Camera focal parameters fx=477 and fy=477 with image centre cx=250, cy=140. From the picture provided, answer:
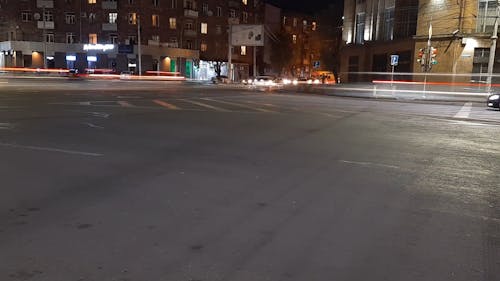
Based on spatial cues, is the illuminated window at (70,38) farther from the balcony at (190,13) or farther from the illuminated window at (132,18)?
the balcony at (190,13)

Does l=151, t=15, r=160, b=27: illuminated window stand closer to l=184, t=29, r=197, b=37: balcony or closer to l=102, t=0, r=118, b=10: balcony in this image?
l=184, t=29, r=197, b=37: balcony

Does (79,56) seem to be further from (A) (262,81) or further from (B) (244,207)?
(B) (244,207)

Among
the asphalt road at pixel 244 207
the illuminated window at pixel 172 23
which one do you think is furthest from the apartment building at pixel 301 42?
the asphalt road at pixel 244 207

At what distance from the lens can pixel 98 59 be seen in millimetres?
70562

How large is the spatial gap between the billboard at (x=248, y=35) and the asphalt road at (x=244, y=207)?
49.8 m

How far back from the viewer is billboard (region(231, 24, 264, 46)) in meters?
59.8

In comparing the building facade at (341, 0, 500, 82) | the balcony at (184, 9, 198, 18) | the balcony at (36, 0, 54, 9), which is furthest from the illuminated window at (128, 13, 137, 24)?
the building facade at (341, 0, 500, 82)

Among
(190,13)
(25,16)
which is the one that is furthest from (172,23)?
(25,16)

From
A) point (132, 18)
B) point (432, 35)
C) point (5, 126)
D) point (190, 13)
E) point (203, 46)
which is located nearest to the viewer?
point (5, 126)

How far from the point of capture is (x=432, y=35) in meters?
44.9

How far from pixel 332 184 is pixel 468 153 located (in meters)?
4.42

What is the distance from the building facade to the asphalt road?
2763cm

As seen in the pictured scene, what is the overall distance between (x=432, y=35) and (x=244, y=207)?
4397 cm

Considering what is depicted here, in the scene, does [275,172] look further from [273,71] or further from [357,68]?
[273,71]
